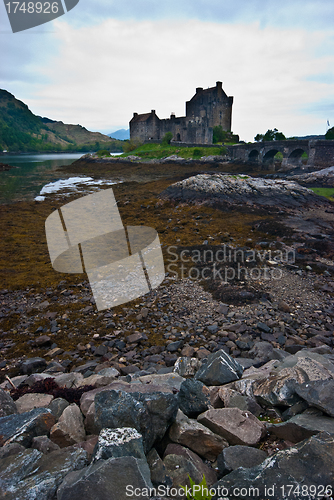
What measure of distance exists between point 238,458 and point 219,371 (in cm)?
207

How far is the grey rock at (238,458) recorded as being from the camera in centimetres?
259

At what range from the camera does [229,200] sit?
865 inches

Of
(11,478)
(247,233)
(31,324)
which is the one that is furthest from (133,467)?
(247,233)

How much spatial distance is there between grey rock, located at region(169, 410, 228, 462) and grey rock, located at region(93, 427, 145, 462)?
25.7 inches

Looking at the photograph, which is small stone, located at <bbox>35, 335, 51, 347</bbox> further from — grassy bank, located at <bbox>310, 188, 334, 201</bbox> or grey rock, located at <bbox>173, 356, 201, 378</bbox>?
grassy bank, located at <bbox>310, 188, 334, 201</bbox>

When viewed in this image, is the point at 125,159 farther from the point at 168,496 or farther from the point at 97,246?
the point at 168,496

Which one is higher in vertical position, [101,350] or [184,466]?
[184,466]

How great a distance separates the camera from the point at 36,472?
231cm

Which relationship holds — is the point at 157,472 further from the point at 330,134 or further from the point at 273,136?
the point at 273,136

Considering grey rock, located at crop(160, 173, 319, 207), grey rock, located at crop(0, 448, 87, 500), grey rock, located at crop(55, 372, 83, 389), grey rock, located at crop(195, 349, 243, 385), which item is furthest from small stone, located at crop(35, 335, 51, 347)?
grey rock, located at crop(160, 173, 319, 207)

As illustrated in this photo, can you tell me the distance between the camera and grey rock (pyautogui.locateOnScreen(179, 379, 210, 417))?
11.7 feet

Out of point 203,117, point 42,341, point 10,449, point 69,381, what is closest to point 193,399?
point 10,449

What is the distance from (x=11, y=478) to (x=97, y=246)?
12.3m

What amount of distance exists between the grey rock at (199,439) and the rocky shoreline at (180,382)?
1cm
